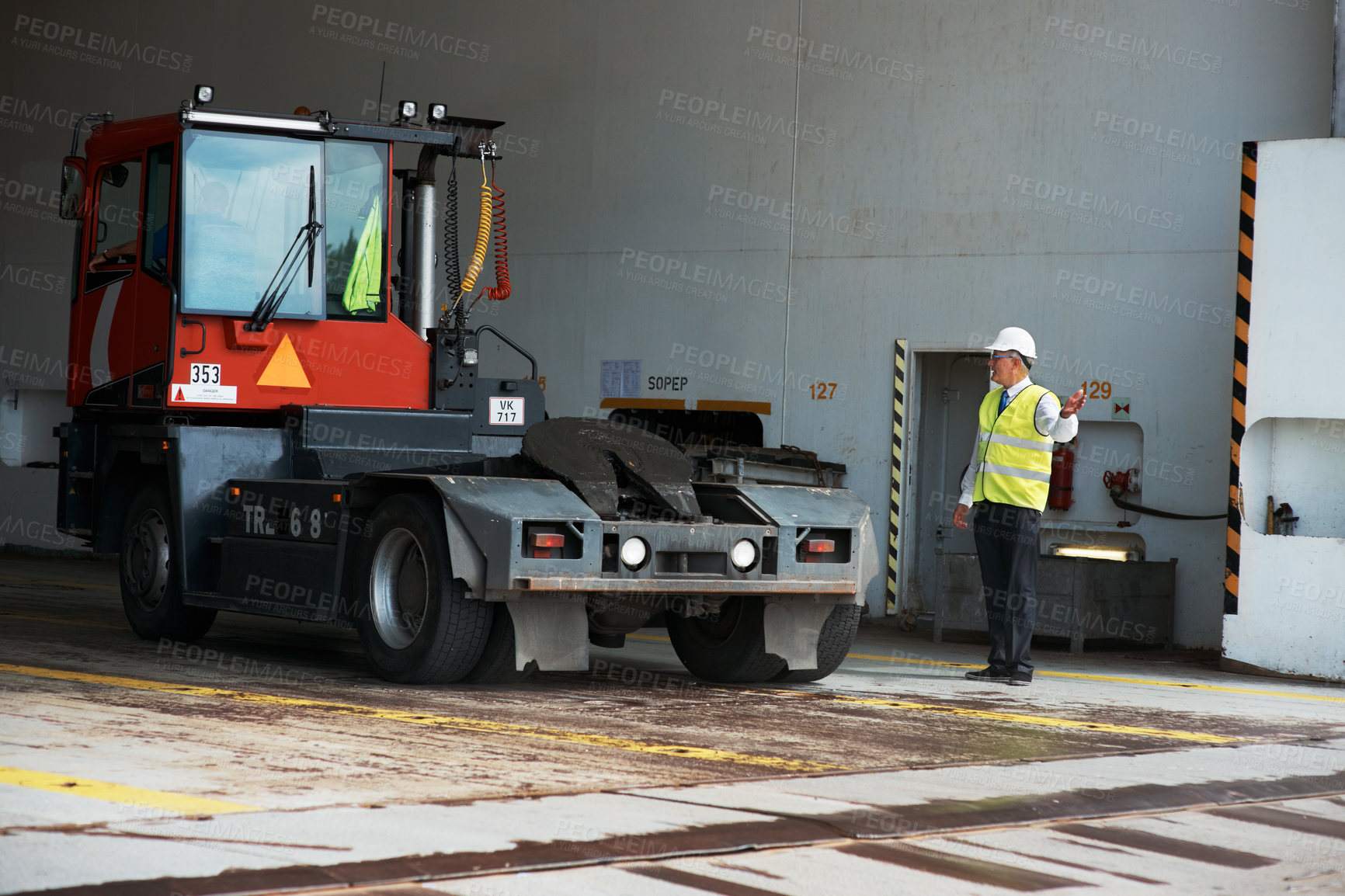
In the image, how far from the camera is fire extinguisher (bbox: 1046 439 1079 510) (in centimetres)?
1173

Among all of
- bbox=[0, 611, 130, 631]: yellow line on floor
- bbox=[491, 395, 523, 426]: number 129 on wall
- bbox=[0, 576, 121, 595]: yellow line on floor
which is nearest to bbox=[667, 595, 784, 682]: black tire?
bbox=[491, 395, 523, 426]: number 129 on wall

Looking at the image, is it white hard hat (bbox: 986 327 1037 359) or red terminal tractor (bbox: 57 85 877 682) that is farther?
white hard hat (bbox: 986 327 1037 359)

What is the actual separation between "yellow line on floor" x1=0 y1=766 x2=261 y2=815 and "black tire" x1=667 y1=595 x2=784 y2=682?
3.92 metres

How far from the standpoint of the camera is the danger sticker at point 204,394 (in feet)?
27.9

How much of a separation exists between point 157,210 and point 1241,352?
6293 millimetres

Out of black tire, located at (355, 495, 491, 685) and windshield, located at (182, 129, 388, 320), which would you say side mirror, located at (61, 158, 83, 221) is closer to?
Answer: windshield, located at (182, 129, 388, 320)

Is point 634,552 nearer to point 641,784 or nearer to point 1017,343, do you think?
point 641,784

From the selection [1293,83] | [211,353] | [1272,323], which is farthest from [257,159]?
[1293,83]

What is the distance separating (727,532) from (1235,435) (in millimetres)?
3877

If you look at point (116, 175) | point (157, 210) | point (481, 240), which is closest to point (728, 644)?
point (481, 240)

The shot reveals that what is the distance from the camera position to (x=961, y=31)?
12375mm

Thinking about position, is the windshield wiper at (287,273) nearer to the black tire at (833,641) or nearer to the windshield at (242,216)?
the windshield at (242,216)

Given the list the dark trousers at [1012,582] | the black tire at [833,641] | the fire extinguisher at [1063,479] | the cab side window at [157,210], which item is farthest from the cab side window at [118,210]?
the fire extinguisher at [1063,479]

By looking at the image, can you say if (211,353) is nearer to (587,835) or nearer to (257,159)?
(257,159)
